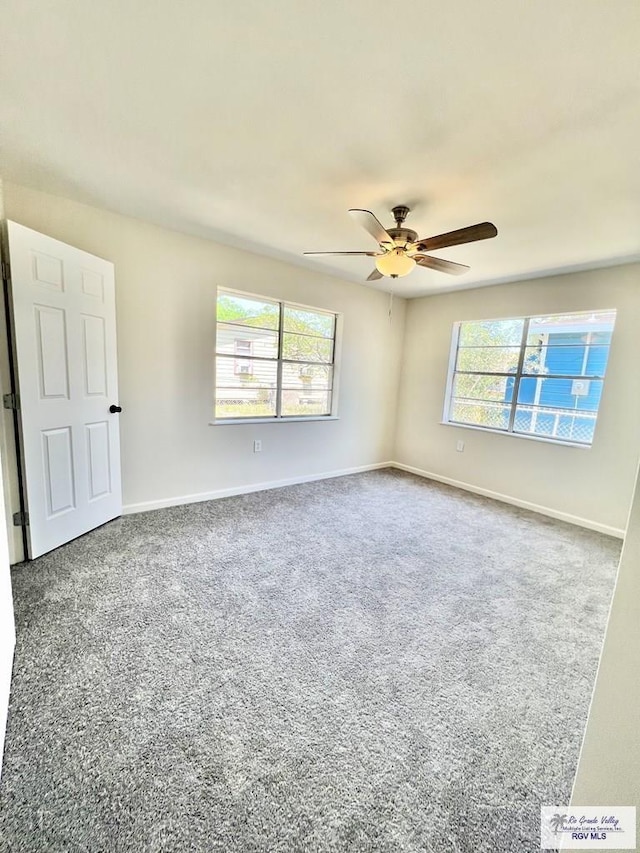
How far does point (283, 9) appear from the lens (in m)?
1.16

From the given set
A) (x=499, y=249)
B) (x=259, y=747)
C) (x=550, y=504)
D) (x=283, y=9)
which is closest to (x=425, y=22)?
(x=283, y=9)

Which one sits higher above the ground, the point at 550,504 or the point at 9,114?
the point at 9,114

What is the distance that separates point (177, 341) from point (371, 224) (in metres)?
2.03

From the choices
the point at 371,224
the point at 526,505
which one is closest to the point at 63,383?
the point at 371,224

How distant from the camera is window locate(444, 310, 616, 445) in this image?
346 centimetres

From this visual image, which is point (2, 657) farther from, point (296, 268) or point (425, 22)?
point (296, 268)

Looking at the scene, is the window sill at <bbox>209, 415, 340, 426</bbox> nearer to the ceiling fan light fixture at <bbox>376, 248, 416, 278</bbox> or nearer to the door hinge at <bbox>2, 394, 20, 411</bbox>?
the door hinge at <bbox>2, 394, 20, 411</bbox>

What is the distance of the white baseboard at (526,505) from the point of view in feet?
11.0

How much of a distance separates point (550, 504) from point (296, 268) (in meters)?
3.68

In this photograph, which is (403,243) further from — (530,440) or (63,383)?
(530,440)

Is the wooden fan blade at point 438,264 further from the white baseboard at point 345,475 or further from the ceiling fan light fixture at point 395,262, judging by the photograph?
the white baseboard at point 345,475

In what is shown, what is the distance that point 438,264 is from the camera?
2.64 metres

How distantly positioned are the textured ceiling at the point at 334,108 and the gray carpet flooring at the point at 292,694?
8.13 ft

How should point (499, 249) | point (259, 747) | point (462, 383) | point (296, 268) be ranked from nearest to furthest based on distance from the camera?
point (259, 747)
point (499, 249)
point (296, 268)
point (462, 383)
